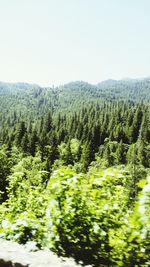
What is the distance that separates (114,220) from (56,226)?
998mm

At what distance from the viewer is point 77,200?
6316mm

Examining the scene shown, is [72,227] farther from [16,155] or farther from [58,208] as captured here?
[16,155]

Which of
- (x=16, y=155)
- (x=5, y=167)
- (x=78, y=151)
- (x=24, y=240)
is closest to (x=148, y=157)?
(x=78, y=151)

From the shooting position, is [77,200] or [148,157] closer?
[77,200]

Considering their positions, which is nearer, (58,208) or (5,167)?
(58,208)

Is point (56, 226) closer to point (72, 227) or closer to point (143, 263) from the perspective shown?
point (72, 227)

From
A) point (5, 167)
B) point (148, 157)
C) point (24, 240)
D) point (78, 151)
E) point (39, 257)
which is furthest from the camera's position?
point (78, 151)

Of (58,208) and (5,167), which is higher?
(58,208)

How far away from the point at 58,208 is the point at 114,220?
99 centimetres

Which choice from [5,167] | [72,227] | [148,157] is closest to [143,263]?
[72,227]

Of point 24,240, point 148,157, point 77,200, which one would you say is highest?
point 77,200

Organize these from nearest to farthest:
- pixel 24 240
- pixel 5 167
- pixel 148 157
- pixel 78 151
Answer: pixel 24 240 → pixel 5 167 → pixel 148 157 → pixel 78 151

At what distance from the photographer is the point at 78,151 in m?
138

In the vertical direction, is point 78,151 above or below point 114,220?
below
